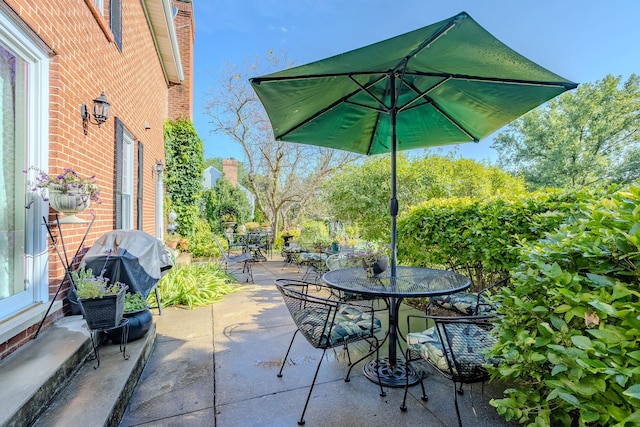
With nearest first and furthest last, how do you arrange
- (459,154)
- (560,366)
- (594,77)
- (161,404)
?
(560,366)
(161,404)
(459,154)
(594,77)

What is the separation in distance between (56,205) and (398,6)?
9.83 metres

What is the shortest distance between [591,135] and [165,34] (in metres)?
22.8

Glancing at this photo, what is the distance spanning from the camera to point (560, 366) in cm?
110

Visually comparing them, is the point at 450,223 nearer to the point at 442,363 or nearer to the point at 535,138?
the point at 442,363

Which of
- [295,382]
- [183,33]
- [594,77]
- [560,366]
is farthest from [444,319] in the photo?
[594,77]

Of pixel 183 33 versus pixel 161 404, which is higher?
pixel 183 33

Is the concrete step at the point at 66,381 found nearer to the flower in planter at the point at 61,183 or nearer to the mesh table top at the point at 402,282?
the flower in planter at the point at 61,183

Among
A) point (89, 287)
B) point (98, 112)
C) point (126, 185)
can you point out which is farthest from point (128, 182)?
point (89, 287)

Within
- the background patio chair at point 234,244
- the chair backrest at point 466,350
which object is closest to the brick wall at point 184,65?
the background patio chair at point 234,244

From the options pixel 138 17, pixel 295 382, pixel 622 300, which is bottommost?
pixel 295 382

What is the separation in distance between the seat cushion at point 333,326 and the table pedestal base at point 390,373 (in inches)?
13.2

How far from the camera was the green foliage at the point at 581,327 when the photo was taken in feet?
3.25

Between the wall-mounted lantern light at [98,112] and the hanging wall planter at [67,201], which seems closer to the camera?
the hanging wall planter at [67,201]

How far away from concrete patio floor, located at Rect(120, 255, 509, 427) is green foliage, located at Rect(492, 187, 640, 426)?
0.90 meters
